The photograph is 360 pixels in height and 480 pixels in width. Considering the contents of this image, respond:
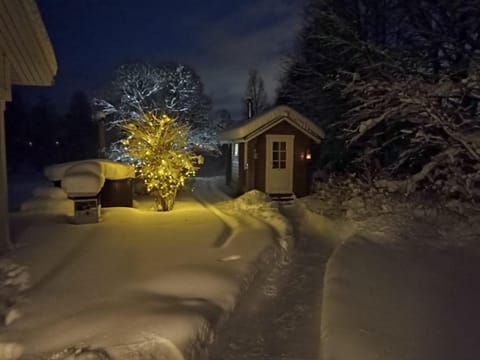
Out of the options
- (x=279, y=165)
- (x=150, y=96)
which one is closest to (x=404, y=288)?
(x=279, y=165)

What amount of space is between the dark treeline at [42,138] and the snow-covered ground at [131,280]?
21813mm

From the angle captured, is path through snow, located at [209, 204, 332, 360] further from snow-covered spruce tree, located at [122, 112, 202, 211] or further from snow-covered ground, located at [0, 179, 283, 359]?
snow-covered spruce tree, located at [122, 112, 202, 211]

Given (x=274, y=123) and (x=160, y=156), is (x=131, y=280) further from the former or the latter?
(x=274, y=123)

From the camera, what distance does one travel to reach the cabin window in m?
13.9

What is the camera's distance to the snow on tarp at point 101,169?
31.3ft

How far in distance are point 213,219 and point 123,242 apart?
2763mm

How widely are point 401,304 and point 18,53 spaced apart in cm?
734

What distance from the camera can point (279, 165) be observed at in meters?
14.0

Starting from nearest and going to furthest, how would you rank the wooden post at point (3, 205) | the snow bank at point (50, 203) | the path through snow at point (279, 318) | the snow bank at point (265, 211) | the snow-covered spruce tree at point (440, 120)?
the path through snow at point (279, 318) < the wooden post at point (3, 205) < the snow-covered spruce tree at point (440, 120) < the snow bank at point (265, 211) < the snow bank at point (50, 203)

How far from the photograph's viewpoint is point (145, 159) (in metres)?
11.1

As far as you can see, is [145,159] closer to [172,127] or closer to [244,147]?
[172,127]

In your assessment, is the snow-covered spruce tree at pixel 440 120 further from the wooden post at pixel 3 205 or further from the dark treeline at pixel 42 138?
the dark treeline at pixel 42 138

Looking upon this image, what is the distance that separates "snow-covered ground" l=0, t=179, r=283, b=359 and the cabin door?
4.63m

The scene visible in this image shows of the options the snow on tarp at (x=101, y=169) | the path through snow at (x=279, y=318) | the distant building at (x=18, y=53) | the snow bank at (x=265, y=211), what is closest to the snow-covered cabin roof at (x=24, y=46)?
the distant building at (x=18, y=53)
